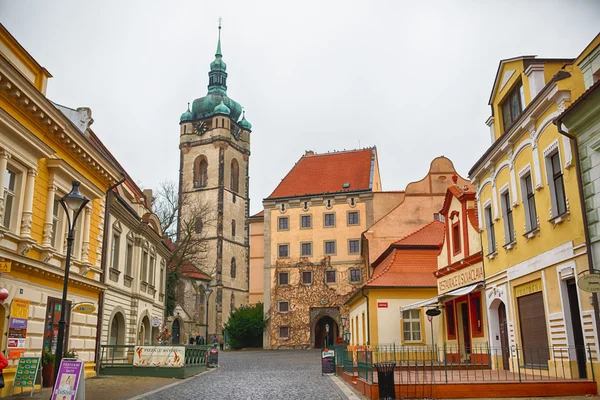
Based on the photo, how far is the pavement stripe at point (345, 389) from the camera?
47.1 feet

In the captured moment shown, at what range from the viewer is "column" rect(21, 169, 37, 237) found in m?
15.2

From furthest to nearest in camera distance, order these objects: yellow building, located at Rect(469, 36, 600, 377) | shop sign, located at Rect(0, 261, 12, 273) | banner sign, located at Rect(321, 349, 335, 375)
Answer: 1. banner sign, located at Rect(321, 349, 335, 375)
2. yellow building, located at Rect(469, 36, 600, 377)
3. shop sign, located at Rect(0, 261, 12, 273)

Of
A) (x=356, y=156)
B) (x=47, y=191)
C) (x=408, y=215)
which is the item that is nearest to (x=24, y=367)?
(x=47, y=191)

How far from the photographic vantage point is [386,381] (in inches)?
527

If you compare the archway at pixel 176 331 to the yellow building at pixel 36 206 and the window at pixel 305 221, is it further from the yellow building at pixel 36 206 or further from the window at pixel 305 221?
the yellow building at pixel 36 206

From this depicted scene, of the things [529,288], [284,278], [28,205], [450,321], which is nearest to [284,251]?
[284,278]

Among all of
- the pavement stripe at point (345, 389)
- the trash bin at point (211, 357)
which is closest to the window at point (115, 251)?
the trash bin at point (211, 357)

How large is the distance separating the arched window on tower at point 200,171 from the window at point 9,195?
67.7 m

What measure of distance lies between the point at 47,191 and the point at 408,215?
32.1m

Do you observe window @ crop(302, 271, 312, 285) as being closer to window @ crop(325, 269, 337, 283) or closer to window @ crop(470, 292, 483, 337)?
window @ crop(325, 269, 337, 283)

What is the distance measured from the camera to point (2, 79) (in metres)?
13.6

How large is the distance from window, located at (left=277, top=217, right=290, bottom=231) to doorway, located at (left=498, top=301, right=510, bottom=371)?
3608 centimetres

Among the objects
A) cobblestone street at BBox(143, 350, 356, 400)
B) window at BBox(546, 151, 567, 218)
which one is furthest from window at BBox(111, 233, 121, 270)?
window at BBox(546, 151, 567, 218)

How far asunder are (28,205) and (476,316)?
15.4 metres
